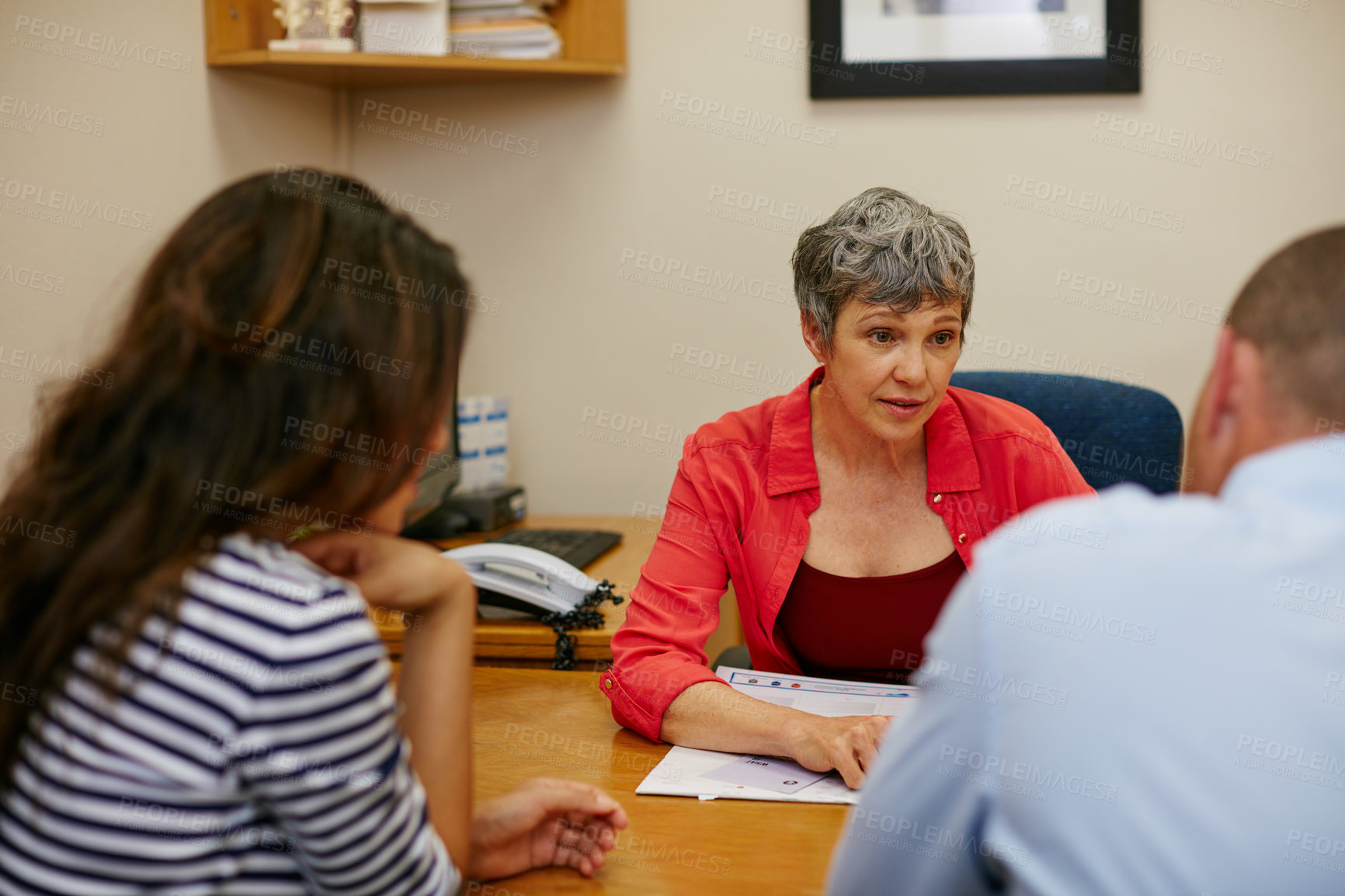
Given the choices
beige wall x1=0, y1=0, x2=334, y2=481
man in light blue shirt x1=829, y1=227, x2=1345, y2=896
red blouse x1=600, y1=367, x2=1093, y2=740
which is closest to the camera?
man in light blue shirt x1=829, y1=227, x2=1345, y2=896

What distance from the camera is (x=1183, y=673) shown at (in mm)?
635

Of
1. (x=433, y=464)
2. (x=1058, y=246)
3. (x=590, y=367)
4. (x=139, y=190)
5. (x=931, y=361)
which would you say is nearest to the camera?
(x=931, y=361)

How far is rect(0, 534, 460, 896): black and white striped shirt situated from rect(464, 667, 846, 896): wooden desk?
331mm

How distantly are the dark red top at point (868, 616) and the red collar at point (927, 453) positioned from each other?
0.37ft

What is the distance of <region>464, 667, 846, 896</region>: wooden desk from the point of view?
37.9 inches

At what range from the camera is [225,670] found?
658 mm

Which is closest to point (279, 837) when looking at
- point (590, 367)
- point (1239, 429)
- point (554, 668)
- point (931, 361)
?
point (1239, 429)

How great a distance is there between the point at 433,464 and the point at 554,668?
69 cm

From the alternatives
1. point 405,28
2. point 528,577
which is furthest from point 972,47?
point 528,577

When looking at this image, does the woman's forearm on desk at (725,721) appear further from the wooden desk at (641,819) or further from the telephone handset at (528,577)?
the telephone handset at (528,577)

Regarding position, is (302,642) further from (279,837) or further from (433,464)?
(433,464)

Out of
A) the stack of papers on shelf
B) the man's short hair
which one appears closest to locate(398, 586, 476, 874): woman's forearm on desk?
the man's short hair

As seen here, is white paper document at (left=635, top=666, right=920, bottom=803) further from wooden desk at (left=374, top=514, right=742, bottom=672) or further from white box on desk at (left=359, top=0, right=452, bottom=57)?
white box on desk at (left=359, top=0, right=452, bottom=57)

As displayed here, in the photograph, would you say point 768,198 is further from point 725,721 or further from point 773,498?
point 725,721
